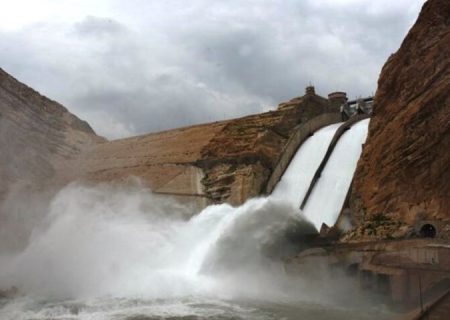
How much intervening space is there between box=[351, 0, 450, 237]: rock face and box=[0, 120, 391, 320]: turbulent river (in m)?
3.18

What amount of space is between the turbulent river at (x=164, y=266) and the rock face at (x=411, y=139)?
3.18 metres

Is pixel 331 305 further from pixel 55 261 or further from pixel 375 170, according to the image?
pixel 55 261

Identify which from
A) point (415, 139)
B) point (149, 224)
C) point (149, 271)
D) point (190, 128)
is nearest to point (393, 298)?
point (415, 139)

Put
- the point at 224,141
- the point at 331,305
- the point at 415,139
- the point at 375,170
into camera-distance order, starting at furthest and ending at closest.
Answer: the point at 224,141
the point at 375,170
the point at 415,139
the point at 331,305

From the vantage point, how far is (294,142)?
3144 cm

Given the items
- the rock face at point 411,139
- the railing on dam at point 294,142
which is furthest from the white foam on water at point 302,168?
the rock face at point 411,139

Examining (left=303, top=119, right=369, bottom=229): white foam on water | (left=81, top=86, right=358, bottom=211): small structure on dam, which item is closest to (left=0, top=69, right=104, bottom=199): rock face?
(left=81, top=86, right=358, bottom=211): small structure on dam

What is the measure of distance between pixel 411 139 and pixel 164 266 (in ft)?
37.0

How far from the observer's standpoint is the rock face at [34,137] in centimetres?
3562

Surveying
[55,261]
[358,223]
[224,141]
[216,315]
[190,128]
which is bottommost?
[216,315]

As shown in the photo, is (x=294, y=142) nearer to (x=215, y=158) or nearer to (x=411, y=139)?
(x=215, y=158)

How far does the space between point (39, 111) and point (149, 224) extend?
24825 mm

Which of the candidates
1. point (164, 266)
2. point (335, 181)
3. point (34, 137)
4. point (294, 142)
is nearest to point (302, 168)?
point (294, 142)

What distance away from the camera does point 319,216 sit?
965 inches
